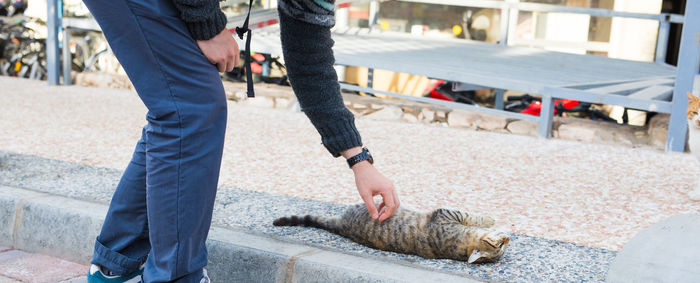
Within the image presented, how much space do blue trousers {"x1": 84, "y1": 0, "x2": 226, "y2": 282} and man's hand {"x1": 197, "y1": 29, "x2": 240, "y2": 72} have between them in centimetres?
2

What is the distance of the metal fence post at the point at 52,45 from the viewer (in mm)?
7918

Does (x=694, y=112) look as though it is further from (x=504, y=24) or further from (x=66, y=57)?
(x=66, y=57)

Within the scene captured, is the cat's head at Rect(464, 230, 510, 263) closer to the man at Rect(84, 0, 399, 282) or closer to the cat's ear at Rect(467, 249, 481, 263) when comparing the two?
the cat's ear at Rect(467, 249, 481, 263)

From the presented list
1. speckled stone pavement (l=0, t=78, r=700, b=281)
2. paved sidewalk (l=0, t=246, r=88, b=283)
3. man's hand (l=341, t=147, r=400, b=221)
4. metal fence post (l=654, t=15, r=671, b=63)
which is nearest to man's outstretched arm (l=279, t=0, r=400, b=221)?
man's hand (l=341, t=147, r=400, b=221)

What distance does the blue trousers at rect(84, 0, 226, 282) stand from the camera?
1.48 meters

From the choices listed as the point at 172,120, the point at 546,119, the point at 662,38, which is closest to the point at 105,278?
the point at 172,120

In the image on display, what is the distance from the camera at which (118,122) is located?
5535 millimetres

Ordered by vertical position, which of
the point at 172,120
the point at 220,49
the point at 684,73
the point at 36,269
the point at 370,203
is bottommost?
the point at 36,269

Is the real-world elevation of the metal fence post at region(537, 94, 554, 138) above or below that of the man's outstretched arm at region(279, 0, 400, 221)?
below

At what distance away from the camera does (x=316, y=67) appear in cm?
180

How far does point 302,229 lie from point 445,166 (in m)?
1.88

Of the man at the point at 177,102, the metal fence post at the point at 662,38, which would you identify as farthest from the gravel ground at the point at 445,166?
the metal fence post at the point at 662,38

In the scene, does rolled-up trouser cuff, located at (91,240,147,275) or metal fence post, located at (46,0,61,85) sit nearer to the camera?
rolled-up trouser cuff, located at (91,240,147,275)

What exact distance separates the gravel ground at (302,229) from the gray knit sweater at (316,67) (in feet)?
2.01
